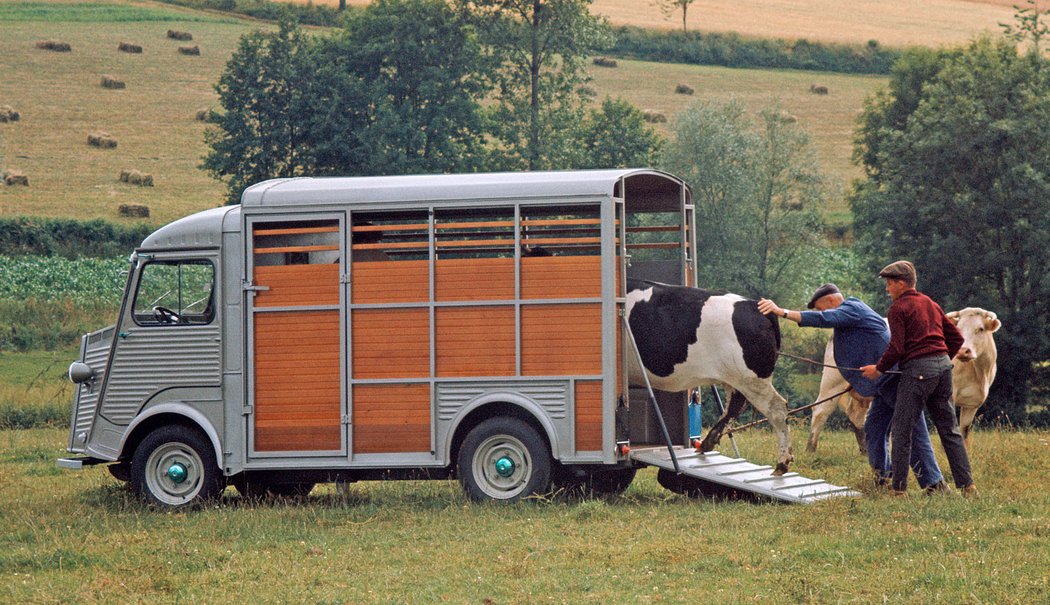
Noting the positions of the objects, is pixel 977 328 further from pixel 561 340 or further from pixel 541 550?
pixel 541 550

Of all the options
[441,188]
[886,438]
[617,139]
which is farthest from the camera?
[617,139]

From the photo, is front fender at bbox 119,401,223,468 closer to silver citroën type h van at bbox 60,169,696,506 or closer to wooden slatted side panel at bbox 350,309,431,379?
silver citroën type h van at bbox 60,169,696,506

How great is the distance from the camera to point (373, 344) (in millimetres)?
12711

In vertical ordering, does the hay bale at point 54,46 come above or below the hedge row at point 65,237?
above

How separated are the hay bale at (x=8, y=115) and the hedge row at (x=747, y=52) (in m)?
36.6

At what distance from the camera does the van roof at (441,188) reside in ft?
40.5

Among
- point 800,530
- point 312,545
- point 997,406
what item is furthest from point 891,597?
point 997,406

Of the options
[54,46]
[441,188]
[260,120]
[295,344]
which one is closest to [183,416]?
[295,344]

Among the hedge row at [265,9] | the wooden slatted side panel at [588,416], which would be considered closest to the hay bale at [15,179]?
the hedge row at [265,9]

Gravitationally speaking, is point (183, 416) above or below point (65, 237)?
below

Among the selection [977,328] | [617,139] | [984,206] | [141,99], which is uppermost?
[141,99]

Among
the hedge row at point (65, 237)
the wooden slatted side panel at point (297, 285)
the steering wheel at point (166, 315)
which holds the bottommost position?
the steering wheel at point (166, 315)

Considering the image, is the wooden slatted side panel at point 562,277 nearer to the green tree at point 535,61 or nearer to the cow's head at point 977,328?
the cow's head at point 977,328

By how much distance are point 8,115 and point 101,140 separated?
17.4 feet
